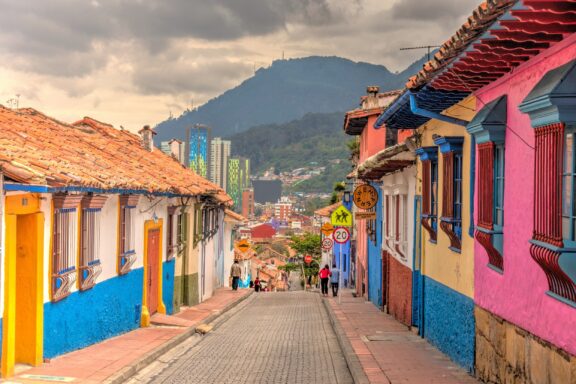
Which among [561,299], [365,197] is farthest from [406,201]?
[561,299]

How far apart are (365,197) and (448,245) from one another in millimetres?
8836

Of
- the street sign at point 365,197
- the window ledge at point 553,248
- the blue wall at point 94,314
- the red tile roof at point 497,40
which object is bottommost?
the blue wall at point 94,314

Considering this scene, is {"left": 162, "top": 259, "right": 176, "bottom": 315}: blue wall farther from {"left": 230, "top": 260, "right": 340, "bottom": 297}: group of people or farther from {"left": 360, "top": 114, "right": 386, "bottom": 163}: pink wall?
{"left": 360, "top": 114, "right": 386, "bottom": 163}: pink wall

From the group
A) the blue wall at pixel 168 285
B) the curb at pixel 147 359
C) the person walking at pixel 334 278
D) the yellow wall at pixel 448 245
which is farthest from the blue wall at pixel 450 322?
the person walking at pixel 334 278

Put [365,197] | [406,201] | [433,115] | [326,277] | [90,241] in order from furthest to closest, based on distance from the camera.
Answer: [326,277] → [365,197] → [406,201] → [90,241] → [433,115]

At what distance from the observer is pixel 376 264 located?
24.5 metres

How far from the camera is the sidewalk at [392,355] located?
1068 centimetres

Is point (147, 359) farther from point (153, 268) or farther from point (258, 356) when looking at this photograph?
point (153, 268)

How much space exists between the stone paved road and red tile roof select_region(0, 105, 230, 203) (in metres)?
2.98

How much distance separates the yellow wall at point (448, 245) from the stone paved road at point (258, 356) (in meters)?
2.17

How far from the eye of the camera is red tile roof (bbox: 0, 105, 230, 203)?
31.0ft

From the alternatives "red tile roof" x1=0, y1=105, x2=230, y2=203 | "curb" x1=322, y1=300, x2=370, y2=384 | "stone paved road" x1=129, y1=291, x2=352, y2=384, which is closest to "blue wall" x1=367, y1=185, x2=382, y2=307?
"stone paved road" x1=129, y1=291, x2=352, y2=384

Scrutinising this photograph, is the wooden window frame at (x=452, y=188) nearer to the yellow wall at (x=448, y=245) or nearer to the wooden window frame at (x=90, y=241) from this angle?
the yellow wall at (x=448, y=245)

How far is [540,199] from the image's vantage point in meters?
7.06
